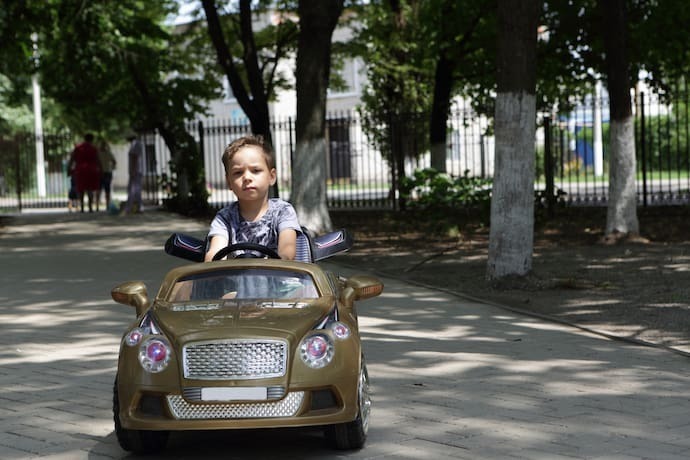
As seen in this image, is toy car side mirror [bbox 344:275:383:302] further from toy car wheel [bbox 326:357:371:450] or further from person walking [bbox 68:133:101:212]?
person walking [bbox 68:133:101:212]

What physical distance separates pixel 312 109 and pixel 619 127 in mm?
4828

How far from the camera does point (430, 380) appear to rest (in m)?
7.75

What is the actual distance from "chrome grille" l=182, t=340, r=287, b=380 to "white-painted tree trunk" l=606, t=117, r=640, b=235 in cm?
1194

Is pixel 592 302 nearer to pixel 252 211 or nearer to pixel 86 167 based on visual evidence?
pixel 252 211

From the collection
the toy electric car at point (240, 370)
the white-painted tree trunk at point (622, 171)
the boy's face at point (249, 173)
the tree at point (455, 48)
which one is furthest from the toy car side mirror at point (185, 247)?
the tree at point (455, 48)

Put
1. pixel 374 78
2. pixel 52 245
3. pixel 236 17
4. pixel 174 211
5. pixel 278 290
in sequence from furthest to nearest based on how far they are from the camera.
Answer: pixel 374 78
pixel 236 17
pixel 174 211
pixel 52 245
pixel 278 290

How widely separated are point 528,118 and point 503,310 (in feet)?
8.55

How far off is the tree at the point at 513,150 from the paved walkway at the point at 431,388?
3.76 feet

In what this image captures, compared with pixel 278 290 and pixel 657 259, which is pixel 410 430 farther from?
pixel 657 259

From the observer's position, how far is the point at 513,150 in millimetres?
12797

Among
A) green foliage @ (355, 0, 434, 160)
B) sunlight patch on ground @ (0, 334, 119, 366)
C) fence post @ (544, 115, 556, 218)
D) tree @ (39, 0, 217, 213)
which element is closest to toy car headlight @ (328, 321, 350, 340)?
sunlight patch on ground @ (0, 334, 119, 366)

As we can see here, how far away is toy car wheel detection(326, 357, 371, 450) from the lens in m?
5.68

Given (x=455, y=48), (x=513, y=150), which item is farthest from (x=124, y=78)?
(x=513, y=150)

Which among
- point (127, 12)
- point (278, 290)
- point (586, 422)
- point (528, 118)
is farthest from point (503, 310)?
point (127, 12)
